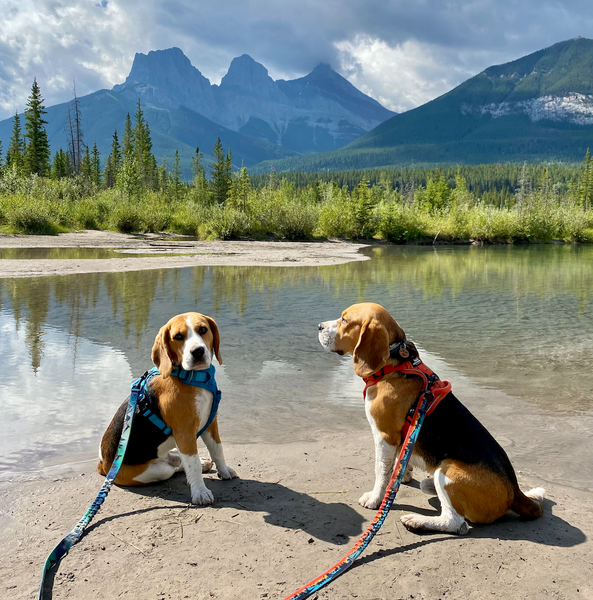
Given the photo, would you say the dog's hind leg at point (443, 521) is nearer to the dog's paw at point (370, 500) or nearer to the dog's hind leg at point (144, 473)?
the dog's paw at point (370, 500)

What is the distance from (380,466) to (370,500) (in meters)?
0.29

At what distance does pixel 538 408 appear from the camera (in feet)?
20.5

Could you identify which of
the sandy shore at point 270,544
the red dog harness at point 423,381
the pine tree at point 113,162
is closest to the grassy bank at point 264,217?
the pine tree at point 113,162

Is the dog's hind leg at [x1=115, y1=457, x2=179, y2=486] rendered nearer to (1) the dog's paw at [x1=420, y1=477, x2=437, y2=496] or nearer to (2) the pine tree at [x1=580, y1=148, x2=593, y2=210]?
(1) the dog's paw at [x1=420, y1=477, x2=437, y2=496]

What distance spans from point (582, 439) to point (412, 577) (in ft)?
11.1

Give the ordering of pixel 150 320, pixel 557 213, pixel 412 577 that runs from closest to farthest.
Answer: pixel 412 577
pixel 150 320
pixel 557 213

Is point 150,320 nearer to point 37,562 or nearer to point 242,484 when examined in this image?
point 242,484

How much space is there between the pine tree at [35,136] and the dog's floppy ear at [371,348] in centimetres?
7602

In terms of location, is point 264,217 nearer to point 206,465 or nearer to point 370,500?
point 206,465

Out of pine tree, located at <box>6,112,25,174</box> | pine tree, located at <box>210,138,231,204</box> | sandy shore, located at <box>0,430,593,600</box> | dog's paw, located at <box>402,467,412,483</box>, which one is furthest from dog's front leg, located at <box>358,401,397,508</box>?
pine tree, located at <box>6,112,25,174</box>

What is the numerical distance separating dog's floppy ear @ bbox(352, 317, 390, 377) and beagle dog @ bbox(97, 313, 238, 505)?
111cm

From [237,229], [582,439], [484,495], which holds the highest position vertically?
[237,229]

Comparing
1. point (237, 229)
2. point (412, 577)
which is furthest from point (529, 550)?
point (237, 229)

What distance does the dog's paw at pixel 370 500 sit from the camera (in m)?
3.75
